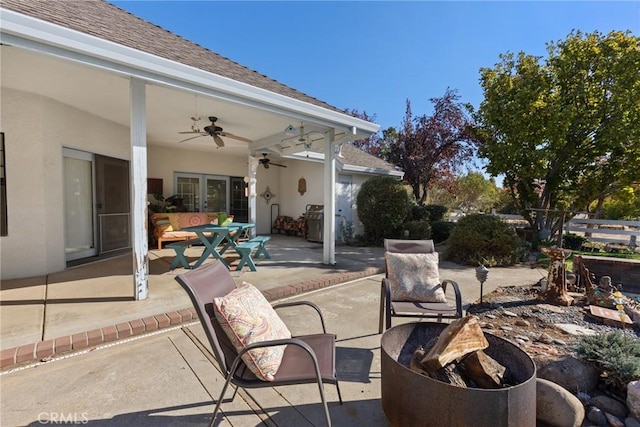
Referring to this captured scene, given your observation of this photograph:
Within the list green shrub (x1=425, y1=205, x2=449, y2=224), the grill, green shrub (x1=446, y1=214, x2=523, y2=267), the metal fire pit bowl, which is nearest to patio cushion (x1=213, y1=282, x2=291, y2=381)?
the metal fire pit bowl

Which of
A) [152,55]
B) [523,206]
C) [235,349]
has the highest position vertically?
[152,55]

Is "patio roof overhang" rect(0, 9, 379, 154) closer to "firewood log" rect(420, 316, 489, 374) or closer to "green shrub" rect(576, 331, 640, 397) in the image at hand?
"firewood log" rect(420, 316, 489, 374)

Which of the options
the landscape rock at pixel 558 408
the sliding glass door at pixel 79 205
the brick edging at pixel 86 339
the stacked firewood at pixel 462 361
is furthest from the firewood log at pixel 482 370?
the sliding glass door at pixel 79 205

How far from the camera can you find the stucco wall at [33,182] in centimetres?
441

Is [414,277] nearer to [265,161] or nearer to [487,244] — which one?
[487,244]

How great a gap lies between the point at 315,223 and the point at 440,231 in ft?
15.2

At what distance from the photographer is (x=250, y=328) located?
186 cm

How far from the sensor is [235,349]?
1.86m

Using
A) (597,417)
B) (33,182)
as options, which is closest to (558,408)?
(597,417)

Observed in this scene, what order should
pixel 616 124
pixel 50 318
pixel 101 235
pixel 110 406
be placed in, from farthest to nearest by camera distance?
1. pixel 616 124
2. pixel 101 235
3. pixel 50 318
4. pixel 110 406

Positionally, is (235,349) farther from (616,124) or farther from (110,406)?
(616,124)

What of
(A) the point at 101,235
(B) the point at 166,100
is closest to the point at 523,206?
(B) the point at 166,100

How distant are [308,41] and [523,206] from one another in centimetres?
863

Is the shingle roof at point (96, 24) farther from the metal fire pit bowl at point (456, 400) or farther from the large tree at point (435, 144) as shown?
the large tree at point (435, 144)
